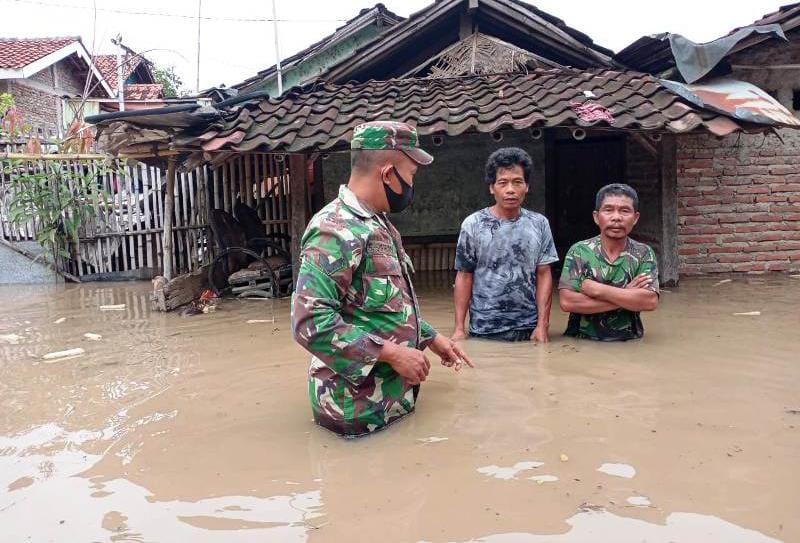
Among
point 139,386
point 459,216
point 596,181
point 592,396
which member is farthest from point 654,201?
point 139,386

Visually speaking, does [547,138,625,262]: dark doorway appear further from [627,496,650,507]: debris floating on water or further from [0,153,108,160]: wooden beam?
[627,496,650,507]: debris floating on water

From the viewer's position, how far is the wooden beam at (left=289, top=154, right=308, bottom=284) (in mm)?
8164

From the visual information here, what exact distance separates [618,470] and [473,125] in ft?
15.3

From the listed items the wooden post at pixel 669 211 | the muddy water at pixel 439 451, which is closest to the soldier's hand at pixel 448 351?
the muddy water at pixel 439 451

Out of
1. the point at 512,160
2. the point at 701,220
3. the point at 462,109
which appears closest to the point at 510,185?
the point at 512,160

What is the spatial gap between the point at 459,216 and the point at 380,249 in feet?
22.9

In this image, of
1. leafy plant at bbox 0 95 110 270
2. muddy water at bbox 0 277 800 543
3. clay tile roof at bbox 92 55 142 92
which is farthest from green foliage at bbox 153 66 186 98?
muddy water at bbox 0 277 800 543

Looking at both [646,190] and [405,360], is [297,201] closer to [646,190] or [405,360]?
[646,190]

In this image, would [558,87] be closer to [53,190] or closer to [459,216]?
[459,216]

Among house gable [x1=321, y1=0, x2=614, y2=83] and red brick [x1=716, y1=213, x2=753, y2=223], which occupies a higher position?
house gable [x1=321, y1=0, x2=614, y2=83]

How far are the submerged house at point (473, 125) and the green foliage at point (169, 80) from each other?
68.9 ft

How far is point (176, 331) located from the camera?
20.9ft

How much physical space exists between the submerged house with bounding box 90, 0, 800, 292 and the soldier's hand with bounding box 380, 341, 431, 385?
14.0ft

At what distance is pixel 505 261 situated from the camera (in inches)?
183
